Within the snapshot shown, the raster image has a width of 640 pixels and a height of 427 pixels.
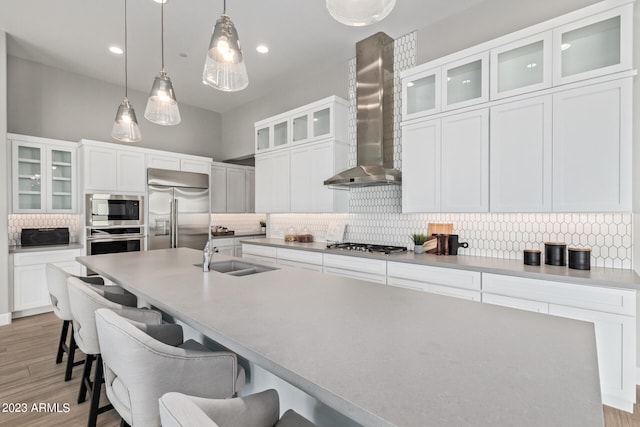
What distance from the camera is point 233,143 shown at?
247 inches

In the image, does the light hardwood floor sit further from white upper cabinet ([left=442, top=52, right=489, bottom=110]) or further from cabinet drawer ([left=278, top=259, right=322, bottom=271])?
white upper cabinet ([left=442, top=52, right=489, bottom=110])

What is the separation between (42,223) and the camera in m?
4.46

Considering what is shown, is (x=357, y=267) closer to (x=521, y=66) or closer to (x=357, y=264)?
(x=357, y=264)

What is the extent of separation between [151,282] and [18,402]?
54.6 inches

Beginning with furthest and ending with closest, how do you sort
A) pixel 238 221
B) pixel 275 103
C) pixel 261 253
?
pixel 238 221 < pixel 275 103 < pixel 261 253

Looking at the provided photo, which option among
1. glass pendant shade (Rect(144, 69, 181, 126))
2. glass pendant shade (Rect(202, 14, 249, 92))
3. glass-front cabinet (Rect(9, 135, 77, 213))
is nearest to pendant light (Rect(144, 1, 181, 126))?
glass pendant shade (Rect(144, 69, 181, 126))

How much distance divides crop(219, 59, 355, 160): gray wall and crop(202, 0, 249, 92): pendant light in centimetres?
254

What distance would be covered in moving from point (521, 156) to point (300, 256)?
2.57 metres

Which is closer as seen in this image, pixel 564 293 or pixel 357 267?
pixel 564 293

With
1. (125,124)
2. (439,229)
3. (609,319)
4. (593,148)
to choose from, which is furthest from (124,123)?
(609,319)

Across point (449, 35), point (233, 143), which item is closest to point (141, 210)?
point (233, 143)

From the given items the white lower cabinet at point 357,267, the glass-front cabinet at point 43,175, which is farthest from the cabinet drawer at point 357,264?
the glass-front cabinet at point 43,175

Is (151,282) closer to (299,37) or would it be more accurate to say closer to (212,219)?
(299,37)

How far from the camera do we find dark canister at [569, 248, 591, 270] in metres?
2.29
